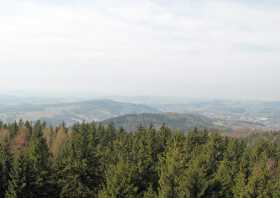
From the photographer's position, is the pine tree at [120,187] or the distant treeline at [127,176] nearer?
the pine tree at [120,187]

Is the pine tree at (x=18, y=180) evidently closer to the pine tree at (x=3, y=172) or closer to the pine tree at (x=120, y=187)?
the pine tree at (x=3, y=172)

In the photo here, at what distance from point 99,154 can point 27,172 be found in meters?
15.3

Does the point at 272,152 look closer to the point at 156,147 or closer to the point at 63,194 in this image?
the point at 156,147

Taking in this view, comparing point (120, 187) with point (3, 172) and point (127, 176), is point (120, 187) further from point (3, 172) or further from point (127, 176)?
point (3, 172)

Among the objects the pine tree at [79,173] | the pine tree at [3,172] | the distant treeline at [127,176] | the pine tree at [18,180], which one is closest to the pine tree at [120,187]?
the distant treeline at [127,176]

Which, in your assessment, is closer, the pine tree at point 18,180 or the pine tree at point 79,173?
the pine tree at point 18,180

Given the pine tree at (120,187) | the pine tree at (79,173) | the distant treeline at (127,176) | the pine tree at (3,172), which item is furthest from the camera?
the pine tree at (79,173)

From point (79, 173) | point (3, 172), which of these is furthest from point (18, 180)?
point (79, 173)

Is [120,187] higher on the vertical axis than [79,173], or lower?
higher

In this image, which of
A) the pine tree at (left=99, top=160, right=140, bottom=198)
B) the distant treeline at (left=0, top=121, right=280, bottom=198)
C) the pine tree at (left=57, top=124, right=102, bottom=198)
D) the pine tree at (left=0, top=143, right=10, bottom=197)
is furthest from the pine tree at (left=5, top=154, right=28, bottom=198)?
the pine tree at (left=99, top=160, right=140, bottom=198)

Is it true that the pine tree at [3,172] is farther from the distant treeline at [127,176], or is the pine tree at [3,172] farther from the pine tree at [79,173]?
the pine tree at [79,173]

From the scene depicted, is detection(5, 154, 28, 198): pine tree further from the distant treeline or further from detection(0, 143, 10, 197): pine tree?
detection(0, 143, 10, 197): pine tree

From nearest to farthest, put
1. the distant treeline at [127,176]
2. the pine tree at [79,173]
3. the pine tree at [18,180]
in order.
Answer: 1. the distant treeline at [127,176]
2. the pine tree at [18,180]
3. the pine tree at [79,173]

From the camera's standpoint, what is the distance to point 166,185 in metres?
43.6
